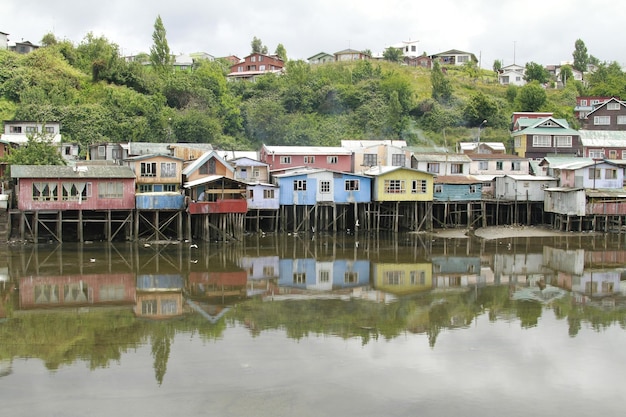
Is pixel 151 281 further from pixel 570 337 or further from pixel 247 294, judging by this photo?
pixel 570 337

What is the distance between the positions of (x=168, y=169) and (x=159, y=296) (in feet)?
52.9

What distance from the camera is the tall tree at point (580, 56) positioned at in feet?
335

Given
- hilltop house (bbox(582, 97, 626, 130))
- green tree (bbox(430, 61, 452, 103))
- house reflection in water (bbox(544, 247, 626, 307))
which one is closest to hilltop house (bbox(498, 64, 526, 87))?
green tree (bbox(430, 61, 452, 103))

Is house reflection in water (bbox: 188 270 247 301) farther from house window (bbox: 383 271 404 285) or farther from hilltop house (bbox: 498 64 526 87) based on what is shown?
hilltop house (bbox: 498 64 526 87)

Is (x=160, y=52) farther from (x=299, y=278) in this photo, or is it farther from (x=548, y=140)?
(x=299, y=278)

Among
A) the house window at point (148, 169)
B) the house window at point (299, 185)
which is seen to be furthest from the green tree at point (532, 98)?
the house window at point (148, 169)

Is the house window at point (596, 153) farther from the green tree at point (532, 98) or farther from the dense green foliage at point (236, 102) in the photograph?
the green tree at point (532, 98)

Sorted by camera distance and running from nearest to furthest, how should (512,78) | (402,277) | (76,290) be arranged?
(76,290) < (402,277) < (512,78)

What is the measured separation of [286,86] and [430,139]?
16.5 meters

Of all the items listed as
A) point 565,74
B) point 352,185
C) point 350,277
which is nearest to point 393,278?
point 350,277

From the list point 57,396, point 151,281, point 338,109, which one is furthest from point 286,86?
point 57,396

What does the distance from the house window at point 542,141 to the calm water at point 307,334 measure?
2402 centimetres

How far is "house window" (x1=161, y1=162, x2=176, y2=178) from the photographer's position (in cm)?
4056

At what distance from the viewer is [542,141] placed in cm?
5803
